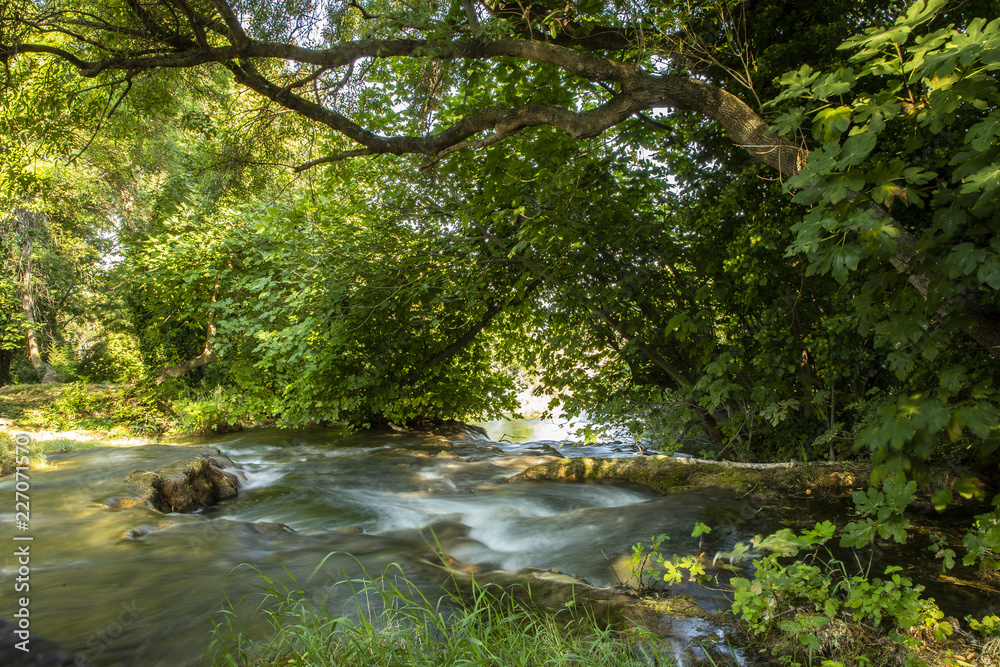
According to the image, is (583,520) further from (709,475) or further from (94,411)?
(94,411)

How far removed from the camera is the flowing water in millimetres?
3168

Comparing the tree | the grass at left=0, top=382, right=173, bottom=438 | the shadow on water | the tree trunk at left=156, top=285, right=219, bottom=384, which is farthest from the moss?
the grass at left=0, top=382, right=173, bottom=438

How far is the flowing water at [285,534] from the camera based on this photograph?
10.4 feet

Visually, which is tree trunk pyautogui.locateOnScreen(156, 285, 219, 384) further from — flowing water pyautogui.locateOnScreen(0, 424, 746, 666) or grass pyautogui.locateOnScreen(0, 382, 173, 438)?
flowing water pyautogui.locateOnScreen(0, 424, 746, 666)

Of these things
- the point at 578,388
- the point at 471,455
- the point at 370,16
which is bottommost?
the point at 471,455

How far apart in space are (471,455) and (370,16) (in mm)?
6610

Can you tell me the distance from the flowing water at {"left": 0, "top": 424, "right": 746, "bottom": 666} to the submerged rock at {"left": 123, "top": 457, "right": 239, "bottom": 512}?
17 centimetres

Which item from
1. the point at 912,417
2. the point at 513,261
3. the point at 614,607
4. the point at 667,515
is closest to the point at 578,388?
the point at 513,261

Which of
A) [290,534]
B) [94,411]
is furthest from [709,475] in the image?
[94,411]

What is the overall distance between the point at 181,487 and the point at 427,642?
478 cm

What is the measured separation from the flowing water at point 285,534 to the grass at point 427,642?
36 cm

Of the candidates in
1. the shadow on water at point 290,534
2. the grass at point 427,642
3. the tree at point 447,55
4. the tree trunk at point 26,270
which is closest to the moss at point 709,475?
the shadow on water at point 290,534

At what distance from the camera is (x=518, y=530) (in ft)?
17.7

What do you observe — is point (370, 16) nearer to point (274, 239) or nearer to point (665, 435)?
point (274, 239)
